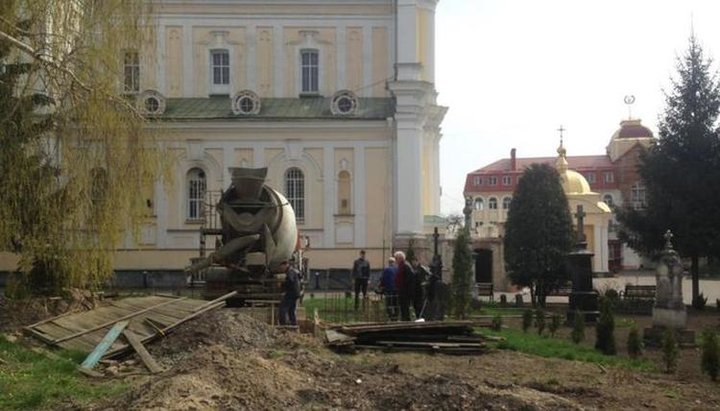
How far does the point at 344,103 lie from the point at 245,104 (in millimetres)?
4523

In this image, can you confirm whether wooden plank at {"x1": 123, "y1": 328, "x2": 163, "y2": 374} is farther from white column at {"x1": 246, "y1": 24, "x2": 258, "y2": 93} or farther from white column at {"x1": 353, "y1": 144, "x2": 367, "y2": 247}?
white column at {"x1": 246, "y1": 24, "x2": 258, "y2": 93}

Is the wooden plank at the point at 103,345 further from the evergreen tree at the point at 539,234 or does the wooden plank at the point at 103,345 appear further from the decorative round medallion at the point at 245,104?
the decorative round medallion at the point at 245,104

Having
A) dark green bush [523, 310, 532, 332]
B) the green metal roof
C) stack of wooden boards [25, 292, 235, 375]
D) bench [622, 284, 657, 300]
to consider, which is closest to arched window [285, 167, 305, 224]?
the green metal roof

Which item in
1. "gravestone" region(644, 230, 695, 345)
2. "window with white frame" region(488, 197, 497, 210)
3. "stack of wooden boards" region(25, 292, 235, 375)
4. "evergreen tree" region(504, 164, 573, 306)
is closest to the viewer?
"stack of wooden boards" region(25, 292, 235, 375)

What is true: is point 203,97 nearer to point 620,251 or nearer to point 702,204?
point 702,204

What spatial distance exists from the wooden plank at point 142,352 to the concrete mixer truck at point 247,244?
633cm

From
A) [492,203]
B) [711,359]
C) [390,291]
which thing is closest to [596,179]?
[492,203]

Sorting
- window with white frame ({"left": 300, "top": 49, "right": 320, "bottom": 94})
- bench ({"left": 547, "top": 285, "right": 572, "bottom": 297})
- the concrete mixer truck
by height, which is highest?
window with white frame ({"left": 300, "top": 49, "right": 320, "bottom": 94})

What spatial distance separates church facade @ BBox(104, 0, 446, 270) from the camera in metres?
38.9

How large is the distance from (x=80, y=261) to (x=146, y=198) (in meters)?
1.76

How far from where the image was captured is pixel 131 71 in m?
17.2

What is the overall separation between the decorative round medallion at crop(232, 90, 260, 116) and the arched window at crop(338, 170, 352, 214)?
4.92m

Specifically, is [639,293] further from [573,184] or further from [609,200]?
[609,200]

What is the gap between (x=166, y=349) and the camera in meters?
13.7
